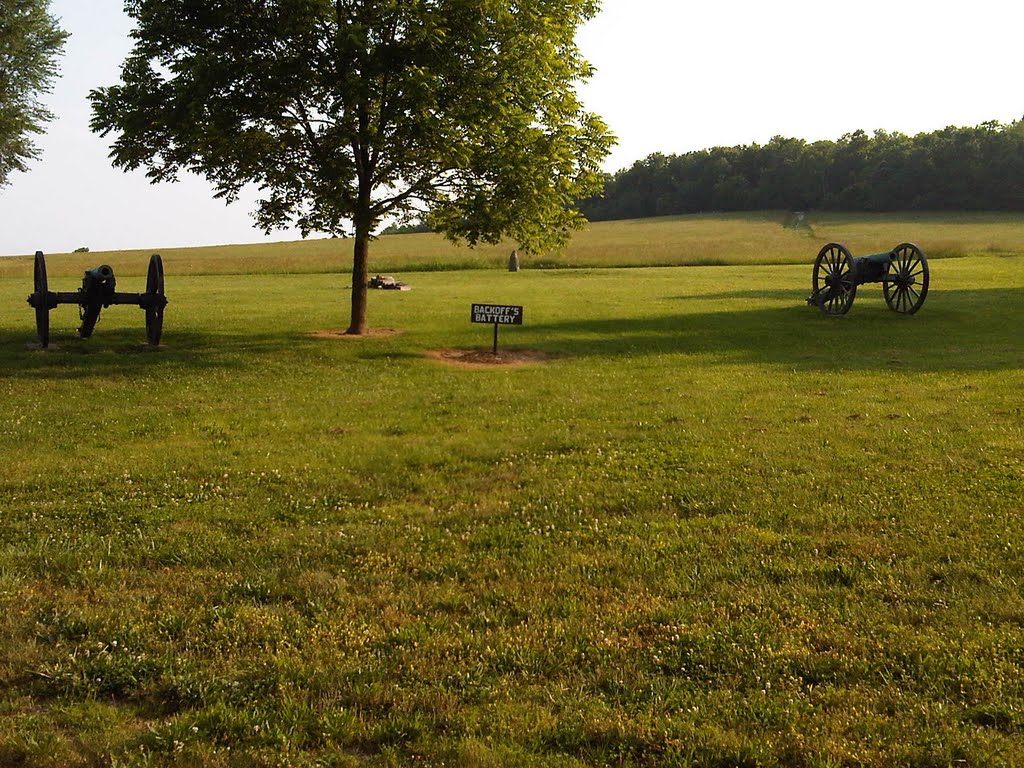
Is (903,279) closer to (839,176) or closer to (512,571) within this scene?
(512,571)

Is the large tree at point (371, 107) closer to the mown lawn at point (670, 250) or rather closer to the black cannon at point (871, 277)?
the black cannon at point (871, 277)

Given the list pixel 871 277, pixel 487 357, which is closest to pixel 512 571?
pixel 487 357

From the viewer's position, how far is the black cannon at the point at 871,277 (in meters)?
25.1

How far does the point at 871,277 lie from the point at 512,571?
22.7m

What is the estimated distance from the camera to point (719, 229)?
297ft

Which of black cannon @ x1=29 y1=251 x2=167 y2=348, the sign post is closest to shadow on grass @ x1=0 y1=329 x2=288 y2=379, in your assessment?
black cannon @ x1=29 y1=251 x2=167 y2=348

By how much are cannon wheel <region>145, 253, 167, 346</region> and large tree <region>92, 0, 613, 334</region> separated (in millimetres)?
2932

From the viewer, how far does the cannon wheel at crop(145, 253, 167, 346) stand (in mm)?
17828

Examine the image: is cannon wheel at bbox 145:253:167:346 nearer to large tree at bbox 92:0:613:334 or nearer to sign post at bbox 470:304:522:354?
large tree at bbox 92:0:613:334

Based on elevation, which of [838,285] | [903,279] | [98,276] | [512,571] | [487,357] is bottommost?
[512,571]

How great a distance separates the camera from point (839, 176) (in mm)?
114062

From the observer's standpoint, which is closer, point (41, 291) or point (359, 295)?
point (41, 291)

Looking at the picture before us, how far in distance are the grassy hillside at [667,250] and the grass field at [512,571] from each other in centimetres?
3043

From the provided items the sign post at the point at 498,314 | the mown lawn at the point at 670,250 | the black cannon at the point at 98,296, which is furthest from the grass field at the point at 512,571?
the mown lawn at the point at 670,250
